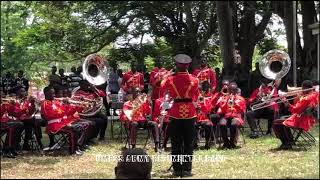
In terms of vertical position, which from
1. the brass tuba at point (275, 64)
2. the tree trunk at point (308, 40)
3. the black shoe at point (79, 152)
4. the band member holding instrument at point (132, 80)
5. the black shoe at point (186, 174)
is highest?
the tree trunk at point (308, 40)

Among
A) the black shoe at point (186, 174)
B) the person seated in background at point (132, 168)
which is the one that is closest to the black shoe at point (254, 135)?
the black shoe at point (186, 174)

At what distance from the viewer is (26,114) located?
484 inches

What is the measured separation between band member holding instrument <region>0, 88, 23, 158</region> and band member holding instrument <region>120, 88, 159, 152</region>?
2.32 m

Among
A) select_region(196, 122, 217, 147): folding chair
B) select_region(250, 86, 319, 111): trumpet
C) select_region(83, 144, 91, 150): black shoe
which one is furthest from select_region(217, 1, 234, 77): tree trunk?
select_region(83, 144, 91, 150): black shoe

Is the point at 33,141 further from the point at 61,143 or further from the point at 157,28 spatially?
the point at 157,28

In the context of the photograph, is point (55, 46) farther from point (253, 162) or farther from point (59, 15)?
point (253, 162)

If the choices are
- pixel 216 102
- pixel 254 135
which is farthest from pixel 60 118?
pixel 254 135

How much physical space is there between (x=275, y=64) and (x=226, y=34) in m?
5.65

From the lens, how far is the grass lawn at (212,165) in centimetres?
965

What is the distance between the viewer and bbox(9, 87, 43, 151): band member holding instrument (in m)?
12.2

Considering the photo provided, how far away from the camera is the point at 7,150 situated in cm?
1174

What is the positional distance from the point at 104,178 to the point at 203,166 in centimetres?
217

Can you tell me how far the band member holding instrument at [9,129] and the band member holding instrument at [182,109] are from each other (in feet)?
11.4

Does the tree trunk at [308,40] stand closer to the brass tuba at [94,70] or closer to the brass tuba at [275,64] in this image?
the brass tuba at [275,64]
